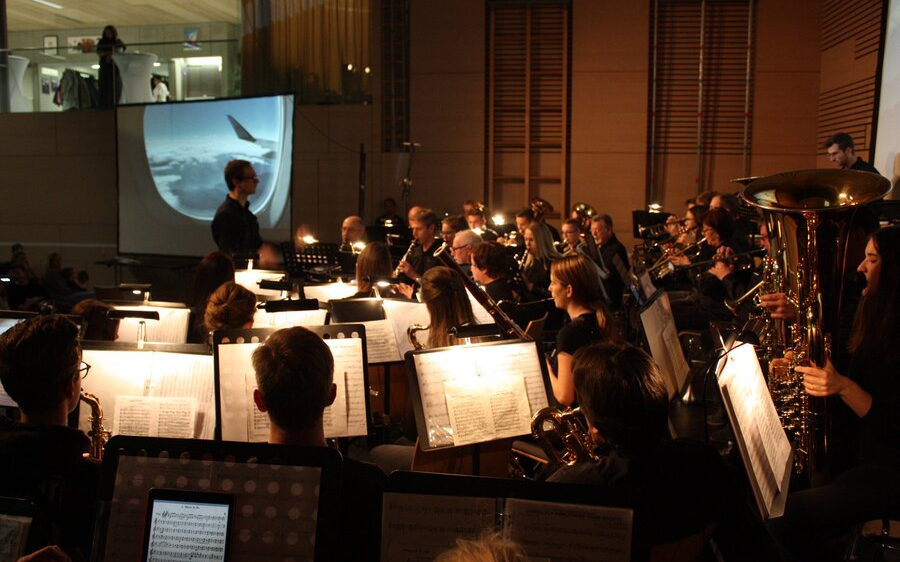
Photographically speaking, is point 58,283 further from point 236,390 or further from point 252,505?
point 252,505

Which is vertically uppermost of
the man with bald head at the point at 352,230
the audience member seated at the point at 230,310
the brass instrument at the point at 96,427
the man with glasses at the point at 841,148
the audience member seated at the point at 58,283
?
the man with glasses at the point at 841,148

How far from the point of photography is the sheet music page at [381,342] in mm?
3989

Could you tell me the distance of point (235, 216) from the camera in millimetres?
6320

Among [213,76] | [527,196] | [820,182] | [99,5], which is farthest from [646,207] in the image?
[99,5]

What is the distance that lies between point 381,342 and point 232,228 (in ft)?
9.20

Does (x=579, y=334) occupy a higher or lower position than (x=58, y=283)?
higher

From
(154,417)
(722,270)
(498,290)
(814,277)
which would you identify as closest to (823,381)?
(814,277)

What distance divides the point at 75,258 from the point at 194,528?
11661mm

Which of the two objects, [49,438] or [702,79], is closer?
[49,438]

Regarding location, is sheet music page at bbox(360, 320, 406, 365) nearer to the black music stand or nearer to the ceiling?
the black music stand

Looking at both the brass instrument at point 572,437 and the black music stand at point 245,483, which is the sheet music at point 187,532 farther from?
the brass instrument at point 572,437

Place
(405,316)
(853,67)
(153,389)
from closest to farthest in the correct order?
(153,389) → (405,316) → (853,67)

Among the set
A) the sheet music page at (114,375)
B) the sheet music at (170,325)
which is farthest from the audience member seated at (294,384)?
the sheet music at (170,325)

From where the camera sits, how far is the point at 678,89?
10.7 m
